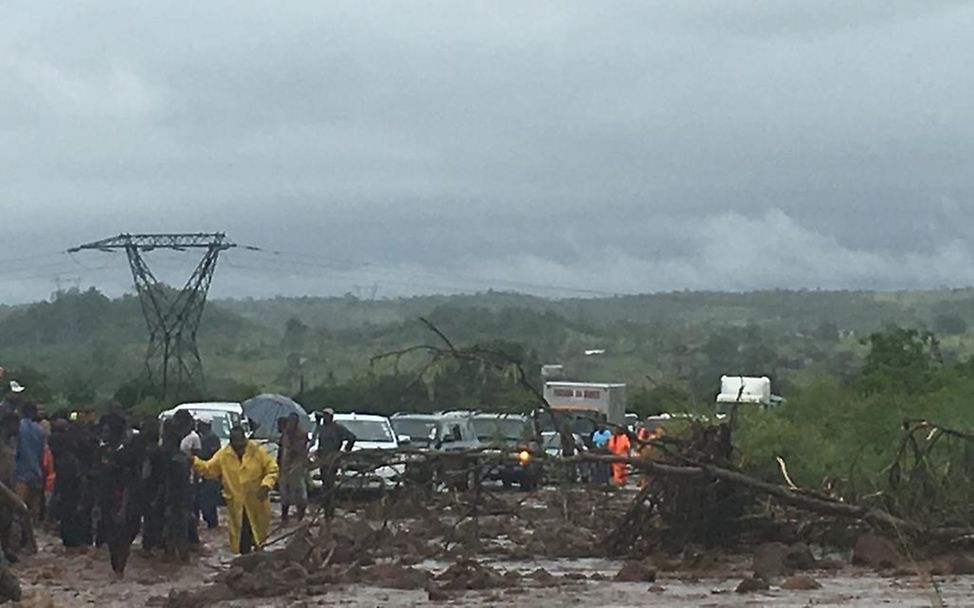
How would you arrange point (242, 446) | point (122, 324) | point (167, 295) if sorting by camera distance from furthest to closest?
1. point (122, 324)
2. point (167, 295)
3. point (242, 446)

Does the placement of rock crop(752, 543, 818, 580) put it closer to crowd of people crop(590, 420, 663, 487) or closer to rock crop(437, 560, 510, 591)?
crowd of people crop(590, 420, 663, 487)

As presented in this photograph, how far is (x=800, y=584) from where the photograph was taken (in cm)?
1614

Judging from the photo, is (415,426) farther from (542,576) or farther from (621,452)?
(542,576)

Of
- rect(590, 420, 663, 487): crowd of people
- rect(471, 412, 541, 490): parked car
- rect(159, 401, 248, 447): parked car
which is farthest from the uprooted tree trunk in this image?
rect(159, 401, 248, 447): parked car

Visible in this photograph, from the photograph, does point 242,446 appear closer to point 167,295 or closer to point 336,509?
point 336,509

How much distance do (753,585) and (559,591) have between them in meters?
1.70

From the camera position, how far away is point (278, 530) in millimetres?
22859

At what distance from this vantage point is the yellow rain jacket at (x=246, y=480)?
19.2 meters

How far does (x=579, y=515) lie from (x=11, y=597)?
25.3 feet

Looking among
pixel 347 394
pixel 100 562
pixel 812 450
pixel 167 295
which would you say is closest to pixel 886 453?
pixel 812 450

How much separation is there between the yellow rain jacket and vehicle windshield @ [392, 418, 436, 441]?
16.0m

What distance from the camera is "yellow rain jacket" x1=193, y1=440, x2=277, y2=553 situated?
19203 millimetres

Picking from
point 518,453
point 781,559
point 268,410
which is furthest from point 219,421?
point 781,559

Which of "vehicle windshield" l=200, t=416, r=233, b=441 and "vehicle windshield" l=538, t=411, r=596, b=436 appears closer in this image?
"vehicle windshield" l=538, t=411, r=596, b=436
